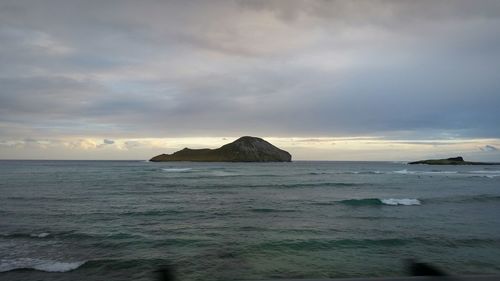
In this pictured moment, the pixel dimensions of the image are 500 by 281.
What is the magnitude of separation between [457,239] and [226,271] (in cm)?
996

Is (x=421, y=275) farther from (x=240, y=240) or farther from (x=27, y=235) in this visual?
(x=27, y=235)

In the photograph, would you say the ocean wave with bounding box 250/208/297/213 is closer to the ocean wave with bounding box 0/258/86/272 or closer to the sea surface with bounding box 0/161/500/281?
the sea surface with bounding box 0/161/500/281

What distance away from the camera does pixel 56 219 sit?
18.4m

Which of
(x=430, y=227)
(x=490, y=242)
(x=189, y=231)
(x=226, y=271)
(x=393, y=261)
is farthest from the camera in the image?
(x=430, y=227)

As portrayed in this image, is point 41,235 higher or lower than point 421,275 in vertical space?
lower

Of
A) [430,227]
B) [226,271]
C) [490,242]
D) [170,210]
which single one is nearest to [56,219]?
[170,210]

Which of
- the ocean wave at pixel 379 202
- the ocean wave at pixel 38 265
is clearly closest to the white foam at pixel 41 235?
the ocean wave at pixel 38 265

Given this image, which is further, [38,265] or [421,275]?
[38,265]

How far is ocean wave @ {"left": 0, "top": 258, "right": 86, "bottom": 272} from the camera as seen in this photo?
32.8ft

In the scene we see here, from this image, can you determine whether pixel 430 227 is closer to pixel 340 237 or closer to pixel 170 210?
pixel 340 237

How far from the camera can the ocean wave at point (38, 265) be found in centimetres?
1000

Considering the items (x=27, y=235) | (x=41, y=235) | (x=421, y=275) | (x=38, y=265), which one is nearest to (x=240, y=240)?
(x=38, y=265)

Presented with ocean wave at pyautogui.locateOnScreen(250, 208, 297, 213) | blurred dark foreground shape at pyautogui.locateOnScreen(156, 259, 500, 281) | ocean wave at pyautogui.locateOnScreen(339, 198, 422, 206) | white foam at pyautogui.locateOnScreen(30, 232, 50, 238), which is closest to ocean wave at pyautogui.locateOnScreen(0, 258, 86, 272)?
white foam at pyautogui.locateOnScreen(30, 232, 50, 238)

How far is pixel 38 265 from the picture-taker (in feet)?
33.8
